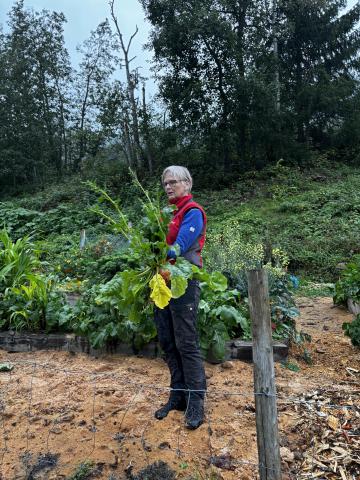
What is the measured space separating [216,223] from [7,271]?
8591mm

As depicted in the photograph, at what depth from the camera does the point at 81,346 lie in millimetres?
3688

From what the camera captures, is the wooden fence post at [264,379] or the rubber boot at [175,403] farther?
the rubber boot at [175,403]

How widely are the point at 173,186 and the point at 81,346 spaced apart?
6.27 ft

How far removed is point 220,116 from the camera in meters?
Result: 16.3

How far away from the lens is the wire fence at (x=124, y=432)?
2139 mm

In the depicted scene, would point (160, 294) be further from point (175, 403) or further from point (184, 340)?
point (175, 403)

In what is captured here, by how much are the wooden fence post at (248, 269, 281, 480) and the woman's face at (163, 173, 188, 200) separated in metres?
0.80

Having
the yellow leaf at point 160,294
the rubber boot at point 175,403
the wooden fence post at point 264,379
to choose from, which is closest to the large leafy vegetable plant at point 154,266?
the yellow leaf at point 160,294

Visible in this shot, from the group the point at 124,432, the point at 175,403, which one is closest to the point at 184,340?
the point at 175,403

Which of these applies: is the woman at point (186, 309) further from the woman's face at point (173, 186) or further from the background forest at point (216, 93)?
the background forest at point (216, 93)

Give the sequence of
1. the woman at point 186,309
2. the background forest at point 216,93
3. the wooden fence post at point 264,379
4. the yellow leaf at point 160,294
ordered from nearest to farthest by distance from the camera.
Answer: the wooden fence post at point 264,379 → the yellow leaf at point 160,294 → the woman at point 186,309 → the background forest at point 216,93

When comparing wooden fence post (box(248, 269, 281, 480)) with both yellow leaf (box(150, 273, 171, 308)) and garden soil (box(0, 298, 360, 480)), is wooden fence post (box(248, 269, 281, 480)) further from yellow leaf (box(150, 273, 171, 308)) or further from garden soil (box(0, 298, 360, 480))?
yellow leaf (box(150, 273, 171, 308))

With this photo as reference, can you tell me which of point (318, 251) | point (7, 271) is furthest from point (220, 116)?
point (7, 271)

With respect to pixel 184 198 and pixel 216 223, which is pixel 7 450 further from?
pixel 216 223
